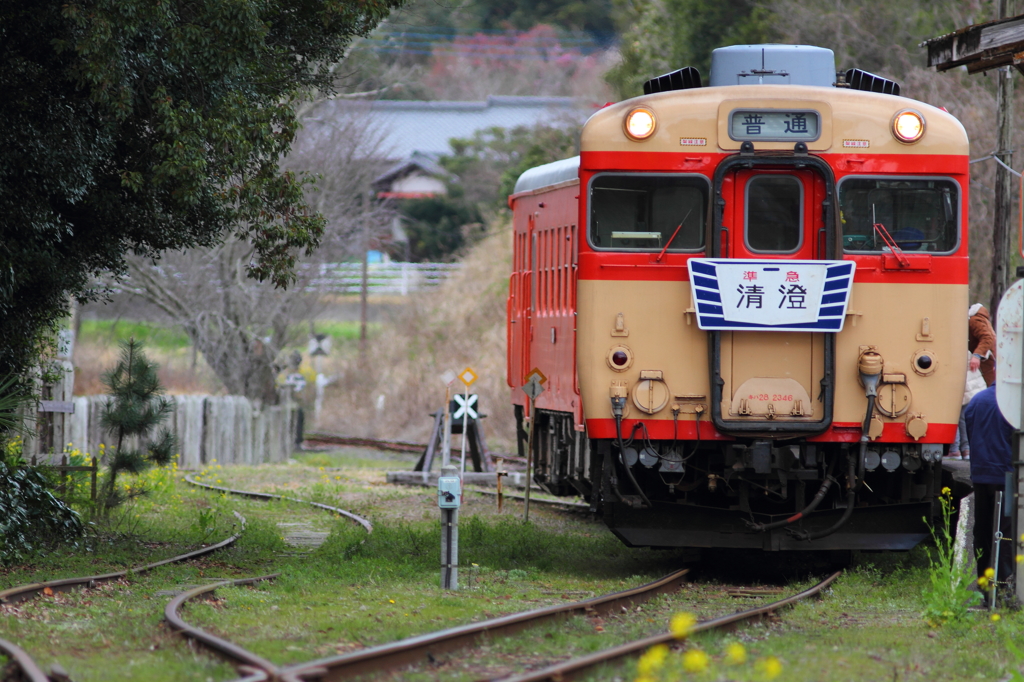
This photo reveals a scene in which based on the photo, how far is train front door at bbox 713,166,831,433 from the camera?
10266 mm

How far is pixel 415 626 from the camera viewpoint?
8.11m

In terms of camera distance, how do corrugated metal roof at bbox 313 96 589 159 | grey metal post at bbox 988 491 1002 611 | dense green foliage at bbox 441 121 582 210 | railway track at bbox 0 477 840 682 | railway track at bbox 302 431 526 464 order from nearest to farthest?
railway track at bbox 0 477 840 682
grey metal post at bbox 988 491 1002 611
railway track at bbox 302 431 526 464
dense green foliage at bbox 441 121 582 210
corrugated metal roof at bbox 313 96 589 159

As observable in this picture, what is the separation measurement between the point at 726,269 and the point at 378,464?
1881cm

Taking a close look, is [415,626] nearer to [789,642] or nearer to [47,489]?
[789,642]

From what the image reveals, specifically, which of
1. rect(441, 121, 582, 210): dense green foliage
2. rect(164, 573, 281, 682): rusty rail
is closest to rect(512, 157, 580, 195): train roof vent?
rect(164, 573, 281, 682): rusty rail

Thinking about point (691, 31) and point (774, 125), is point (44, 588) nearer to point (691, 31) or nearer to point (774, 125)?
point (774, 125)

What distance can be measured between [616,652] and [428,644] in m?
1.04

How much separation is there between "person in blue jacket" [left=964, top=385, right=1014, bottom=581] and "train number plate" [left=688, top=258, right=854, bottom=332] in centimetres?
133

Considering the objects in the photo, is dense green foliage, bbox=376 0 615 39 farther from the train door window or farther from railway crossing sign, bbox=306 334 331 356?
the train door window

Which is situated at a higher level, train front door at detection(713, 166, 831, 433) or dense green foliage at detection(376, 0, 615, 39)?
dense green foliage at detection(376, 0, 615, 39)

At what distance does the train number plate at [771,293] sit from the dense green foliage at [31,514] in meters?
6.20

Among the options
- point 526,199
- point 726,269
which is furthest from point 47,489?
point 726,269

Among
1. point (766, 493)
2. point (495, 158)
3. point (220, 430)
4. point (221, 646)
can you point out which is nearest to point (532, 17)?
point (495, 158)

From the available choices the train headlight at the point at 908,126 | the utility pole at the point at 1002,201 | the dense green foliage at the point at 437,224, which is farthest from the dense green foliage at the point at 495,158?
the train headlight at the point at 908,126
